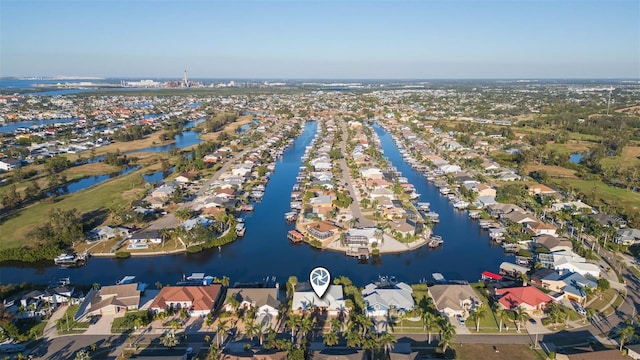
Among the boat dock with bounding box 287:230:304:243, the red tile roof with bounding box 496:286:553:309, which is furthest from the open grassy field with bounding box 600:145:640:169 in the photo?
the boat dock with bounding box 287:230:304:243

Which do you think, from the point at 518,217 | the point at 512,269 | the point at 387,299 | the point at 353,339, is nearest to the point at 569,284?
the point at 512,269

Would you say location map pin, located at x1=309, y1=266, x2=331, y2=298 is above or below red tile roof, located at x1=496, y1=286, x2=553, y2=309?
above

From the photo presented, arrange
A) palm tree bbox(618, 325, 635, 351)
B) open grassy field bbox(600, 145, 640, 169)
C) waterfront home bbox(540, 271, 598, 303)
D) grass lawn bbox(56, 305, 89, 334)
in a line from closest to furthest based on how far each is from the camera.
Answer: palm tree bbox(618, 325, 635, 351)
grass lawn bbox(56, 305, 89, 334)
waterfront home bbox(540, 271, 598, 303)
open grassy field bbox(600, 145, 640, 169)

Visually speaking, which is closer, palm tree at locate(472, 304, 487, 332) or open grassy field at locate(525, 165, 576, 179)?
palm tree at locate(472, 304, 487, 332)

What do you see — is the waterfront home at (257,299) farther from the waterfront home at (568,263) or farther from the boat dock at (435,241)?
the waterfront home at (568,263)

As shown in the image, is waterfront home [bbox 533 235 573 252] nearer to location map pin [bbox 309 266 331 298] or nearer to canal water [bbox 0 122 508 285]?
canal water [bbox 0 122 508 285]

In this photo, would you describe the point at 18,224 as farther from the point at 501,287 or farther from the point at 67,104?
the point at 67,104

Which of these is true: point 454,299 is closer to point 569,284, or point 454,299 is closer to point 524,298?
point 524,298
